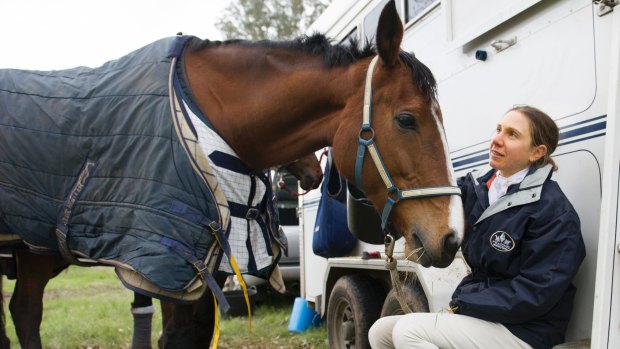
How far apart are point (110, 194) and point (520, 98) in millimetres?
1898

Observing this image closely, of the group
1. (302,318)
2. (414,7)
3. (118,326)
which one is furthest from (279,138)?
(118,326)

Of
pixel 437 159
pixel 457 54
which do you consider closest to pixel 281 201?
pixel 457 54

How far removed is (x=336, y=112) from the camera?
2.42m

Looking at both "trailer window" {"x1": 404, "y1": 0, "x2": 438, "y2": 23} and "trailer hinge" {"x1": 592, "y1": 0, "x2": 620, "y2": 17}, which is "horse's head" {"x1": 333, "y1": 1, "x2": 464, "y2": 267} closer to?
"trailer hinge" {"x1": 592, "y1": 0, "x2": 620, "y2": 17}

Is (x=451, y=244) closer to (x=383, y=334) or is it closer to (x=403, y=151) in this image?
(x=403, y=151)

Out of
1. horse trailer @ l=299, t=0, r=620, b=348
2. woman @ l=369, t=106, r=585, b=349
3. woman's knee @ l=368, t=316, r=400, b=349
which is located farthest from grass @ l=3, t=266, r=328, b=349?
woman @ l=369, t=106, r=585, b=349

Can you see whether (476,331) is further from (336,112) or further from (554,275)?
(336,112)

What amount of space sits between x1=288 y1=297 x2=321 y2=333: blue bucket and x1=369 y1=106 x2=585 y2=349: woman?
363 cm

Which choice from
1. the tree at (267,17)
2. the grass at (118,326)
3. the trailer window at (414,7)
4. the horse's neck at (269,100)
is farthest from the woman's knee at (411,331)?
the tree at (267,17)

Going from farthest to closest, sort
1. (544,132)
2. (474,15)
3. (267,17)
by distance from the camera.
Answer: (267,17), (474,15), (544,132)

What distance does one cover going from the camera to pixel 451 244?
2025 mm

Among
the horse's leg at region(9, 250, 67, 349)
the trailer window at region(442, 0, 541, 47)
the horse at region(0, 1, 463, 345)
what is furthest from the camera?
the horse's leg at region(9, 250, 67, 349)

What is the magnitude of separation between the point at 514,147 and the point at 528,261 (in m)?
0.48

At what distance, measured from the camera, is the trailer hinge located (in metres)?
2.02
